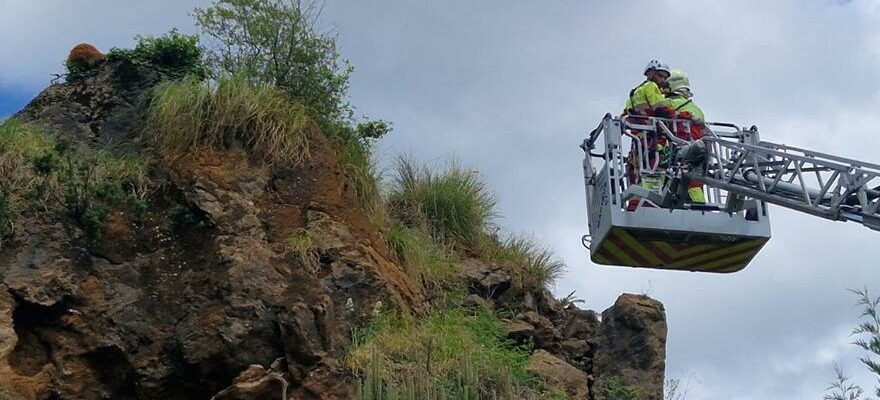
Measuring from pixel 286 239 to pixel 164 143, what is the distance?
1988 mm

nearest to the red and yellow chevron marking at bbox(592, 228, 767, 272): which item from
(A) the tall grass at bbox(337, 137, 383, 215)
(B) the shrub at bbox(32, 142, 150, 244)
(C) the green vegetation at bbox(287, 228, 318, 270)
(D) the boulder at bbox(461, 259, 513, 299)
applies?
(C) the green vegetation at bbox(287, 228, 318, 270)

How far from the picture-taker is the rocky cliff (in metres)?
13.6

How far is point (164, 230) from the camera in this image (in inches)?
584

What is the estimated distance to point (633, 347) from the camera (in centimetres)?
1561

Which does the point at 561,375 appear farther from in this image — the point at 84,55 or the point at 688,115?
the point at 84,55

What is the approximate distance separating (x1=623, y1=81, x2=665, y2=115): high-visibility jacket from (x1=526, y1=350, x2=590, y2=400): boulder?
9.94ft

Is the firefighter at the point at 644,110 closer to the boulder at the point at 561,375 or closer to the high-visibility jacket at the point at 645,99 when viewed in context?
the high-visibility jacket at the point at 645,99

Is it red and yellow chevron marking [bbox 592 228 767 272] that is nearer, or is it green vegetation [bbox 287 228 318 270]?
red and yellow chevron marking [bbox 592 228 767 272]

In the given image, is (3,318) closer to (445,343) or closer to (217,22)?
(445,343)

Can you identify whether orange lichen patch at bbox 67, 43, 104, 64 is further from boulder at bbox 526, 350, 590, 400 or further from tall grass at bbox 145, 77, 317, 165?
boulder at bbox 526, 350, 590, 400

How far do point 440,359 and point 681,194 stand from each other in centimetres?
329

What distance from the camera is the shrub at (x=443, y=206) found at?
18.1m

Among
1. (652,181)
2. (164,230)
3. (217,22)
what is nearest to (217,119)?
(164,230)

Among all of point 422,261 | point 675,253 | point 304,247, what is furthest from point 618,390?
point 304,247
